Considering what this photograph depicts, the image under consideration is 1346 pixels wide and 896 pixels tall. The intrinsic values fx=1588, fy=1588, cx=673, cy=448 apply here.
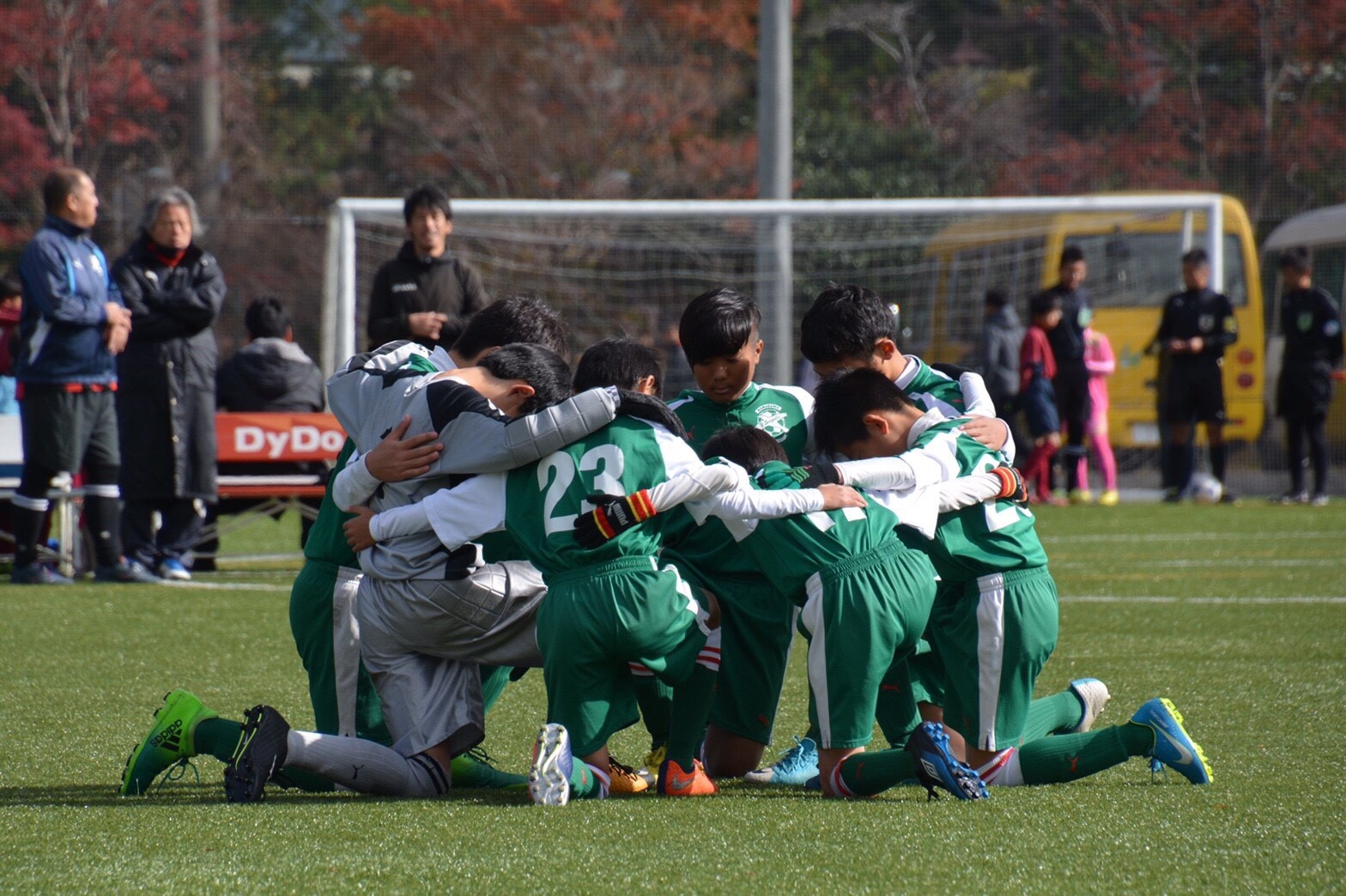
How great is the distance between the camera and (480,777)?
3.61 meters

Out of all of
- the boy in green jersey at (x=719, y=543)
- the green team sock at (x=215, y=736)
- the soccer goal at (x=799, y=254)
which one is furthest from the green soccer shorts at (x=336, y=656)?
the soccer goal at (x=799, y=254)

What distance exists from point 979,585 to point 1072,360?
911 centimetres

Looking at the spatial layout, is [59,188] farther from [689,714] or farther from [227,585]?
[689,714]

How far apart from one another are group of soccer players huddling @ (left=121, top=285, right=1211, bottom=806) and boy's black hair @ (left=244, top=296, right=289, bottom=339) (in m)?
5.13

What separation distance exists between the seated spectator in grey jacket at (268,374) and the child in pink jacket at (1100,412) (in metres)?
6.46

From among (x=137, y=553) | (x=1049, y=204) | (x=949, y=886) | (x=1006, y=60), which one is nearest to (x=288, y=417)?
(x=137, y=553)

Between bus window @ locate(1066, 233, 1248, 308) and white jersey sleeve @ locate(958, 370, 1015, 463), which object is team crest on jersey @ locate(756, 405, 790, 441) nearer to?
white jersey sleeve @ locate(958, 370, 1015, 463)

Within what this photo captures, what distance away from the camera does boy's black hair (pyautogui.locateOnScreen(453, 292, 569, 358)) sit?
3859 mm

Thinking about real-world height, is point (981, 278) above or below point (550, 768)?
above

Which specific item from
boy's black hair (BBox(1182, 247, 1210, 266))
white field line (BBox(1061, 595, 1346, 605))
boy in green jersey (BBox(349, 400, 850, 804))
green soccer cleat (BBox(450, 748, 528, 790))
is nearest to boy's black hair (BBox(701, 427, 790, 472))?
boy in green jersey (BBox(349, 400, 850, 804))

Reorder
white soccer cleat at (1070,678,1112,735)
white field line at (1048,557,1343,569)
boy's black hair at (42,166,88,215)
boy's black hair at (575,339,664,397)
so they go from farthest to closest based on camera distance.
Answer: white field line at (1048,557,1343,569) < boy's black hair at (42,166,88,215) < white soccer cleat at (1070,678,1112,735) < boy's black hair at (575,339,664,397)

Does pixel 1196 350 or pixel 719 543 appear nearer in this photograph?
pixel 719 543

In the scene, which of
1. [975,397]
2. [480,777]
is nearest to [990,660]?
[975,397]

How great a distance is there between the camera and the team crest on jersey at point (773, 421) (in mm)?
4086
